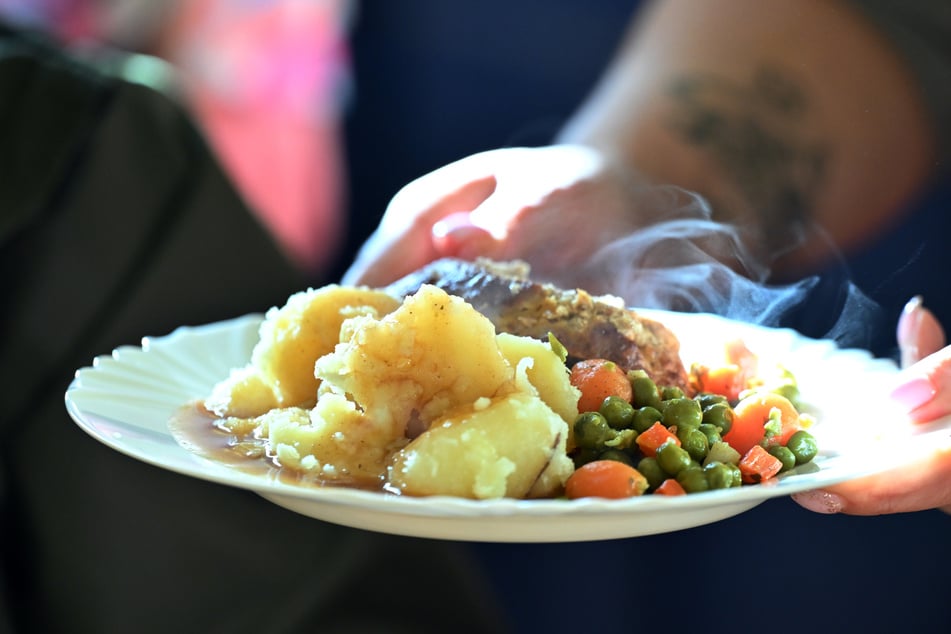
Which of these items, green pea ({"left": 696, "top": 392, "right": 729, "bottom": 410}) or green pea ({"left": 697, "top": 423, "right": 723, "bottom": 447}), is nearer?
green pea ({"left": 697, "top": 423, "right": 723, "bottom": 447})

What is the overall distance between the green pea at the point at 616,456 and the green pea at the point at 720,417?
0.89 feet

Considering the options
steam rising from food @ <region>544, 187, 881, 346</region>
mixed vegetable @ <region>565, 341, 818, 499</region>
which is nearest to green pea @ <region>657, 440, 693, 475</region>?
mixed vegetable @ <region>565, 341, 818, 499</region>

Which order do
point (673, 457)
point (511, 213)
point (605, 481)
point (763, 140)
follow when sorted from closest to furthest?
1. point (605, 481)
2. point (673, 457)
3. point (511, 213)
4. point (763, 140)

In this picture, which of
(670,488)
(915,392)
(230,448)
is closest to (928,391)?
(915,392)

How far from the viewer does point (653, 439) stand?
1.95 meters

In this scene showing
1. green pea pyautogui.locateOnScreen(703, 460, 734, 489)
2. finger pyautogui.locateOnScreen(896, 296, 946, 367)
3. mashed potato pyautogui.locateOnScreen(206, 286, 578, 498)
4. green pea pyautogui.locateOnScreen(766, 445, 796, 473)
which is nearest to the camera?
mashed potato pyautogui.locateOnScreen(206, 286, 578, 498)

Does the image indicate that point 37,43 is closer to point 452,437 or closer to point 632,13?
point 632,13

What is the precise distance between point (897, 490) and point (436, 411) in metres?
0.99

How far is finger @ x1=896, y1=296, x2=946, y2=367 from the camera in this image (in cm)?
240

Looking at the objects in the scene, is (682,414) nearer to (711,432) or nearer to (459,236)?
(711,432)

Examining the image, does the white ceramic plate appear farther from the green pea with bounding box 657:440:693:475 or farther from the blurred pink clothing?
the blurred pink clothing

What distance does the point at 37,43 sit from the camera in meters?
3.49

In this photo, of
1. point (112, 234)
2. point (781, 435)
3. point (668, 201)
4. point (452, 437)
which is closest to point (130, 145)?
point (112, 234)

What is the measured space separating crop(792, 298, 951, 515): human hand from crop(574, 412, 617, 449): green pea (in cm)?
38
